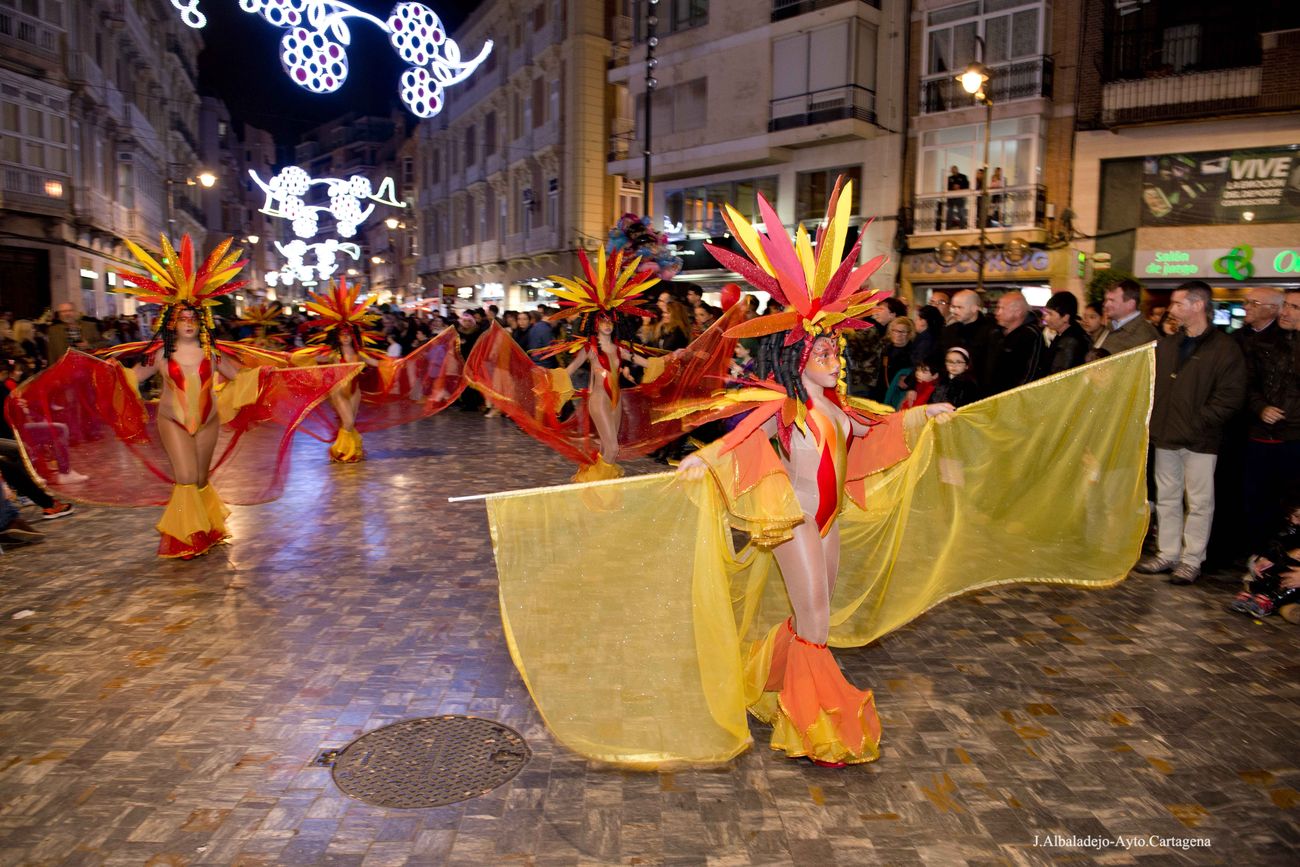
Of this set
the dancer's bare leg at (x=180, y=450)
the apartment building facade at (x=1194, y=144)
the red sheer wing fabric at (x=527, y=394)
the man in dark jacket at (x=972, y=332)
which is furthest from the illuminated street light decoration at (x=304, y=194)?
the apartment building facade at (x=1194, y=144)

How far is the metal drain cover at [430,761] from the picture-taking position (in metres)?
3.66

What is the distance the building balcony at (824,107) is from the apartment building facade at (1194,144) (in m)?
5.20

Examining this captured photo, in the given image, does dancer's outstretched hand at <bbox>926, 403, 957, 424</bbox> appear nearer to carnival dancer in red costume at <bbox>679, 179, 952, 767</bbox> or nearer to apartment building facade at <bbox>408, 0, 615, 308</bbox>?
carnival dancer in red costume at <bbox>679, 179, 952, 767</bbox>

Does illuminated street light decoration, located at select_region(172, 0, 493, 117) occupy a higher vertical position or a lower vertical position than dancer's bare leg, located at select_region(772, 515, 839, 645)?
higher

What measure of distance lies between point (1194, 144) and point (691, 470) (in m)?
19.6

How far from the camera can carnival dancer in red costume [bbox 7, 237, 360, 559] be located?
23.6 feet

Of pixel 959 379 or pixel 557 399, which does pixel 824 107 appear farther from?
pixel 959 379

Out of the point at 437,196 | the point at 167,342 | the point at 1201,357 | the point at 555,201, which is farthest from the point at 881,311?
the point at 437,196

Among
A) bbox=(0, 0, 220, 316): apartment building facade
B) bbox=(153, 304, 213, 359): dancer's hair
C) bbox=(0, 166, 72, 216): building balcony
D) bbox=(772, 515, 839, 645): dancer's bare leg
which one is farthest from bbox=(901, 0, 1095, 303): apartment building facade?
bbox=(0, 166, 72, 216): building balcony

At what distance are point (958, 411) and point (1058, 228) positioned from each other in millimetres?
17659

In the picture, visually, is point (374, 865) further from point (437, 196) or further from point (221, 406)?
point (437, 196)

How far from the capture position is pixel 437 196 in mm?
50781

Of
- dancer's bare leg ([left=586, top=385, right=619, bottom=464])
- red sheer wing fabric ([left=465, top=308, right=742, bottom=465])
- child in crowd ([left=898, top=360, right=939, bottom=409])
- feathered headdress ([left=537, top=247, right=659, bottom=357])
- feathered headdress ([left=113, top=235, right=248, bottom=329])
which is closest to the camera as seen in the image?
feathered headdress ([left=113, top=235, right=248, bottom=329])

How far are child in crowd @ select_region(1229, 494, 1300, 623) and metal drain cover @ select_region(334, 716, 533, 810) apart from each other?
16.3 ft
